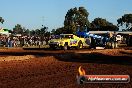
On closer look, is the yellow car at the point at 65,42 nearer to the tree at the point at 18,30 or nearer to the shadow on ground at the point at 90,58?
the shadow on ground at the point at 90,58

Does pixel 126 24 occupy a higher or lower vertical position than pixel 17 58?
higher

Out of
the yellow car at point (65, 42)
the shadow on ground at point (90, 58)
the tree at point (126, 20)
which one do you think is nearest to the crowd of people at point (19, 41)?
the yellow car at point (65, 42)

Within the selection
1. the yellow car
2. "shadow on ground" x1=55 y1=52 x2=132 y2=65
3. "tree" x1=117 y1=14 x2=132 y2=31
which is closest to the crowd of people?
the yellow car

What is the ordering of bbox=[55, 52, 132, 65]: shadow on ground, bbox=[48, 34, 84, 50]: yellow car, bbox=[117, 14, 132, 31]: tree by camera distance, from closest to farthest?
bbox=[55, 52, 132, 65]: shadow on ground, bbox=[48, 34, 84, 50]: yellow car, bbox=[117, 14, 132, 31]: tree

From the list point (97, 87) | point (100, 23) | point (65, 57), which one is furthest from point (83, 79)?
point (100, 23)

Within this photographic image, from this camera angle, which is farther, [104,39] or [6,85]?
[104,39]

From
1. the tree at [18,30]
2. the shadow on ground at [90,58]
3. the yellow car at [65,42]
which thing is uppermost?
the tree at [18,30]

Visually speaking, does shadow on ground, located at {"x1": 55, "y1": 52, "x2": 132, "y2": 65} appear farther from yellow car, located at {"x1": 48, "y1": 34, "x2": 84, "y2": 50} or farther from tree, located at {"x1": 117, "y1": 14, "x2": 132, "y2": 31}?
tree, located at {"x1": 117, "y1": 14, "x2": 132, "y2": 31}

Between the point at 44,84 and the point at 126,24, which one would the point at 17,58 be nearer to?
the point at 44,84

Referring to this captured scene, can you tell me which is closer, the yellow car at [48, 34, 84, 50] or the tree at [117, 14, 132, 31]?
the yellow car at [48, 34, 84, 50]

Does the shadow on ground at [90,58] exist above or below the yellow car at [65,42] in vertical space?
below

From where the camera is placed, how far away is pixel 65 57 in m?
27.3

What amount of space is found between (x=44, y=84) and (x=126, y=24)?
132 m

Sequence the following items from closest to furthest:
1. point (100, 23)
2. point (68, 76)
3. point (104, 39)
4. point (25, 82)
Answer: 1. point (25, 82)
2. point (68, 76)
3. point (104, 39)
4. point (100, 23)
